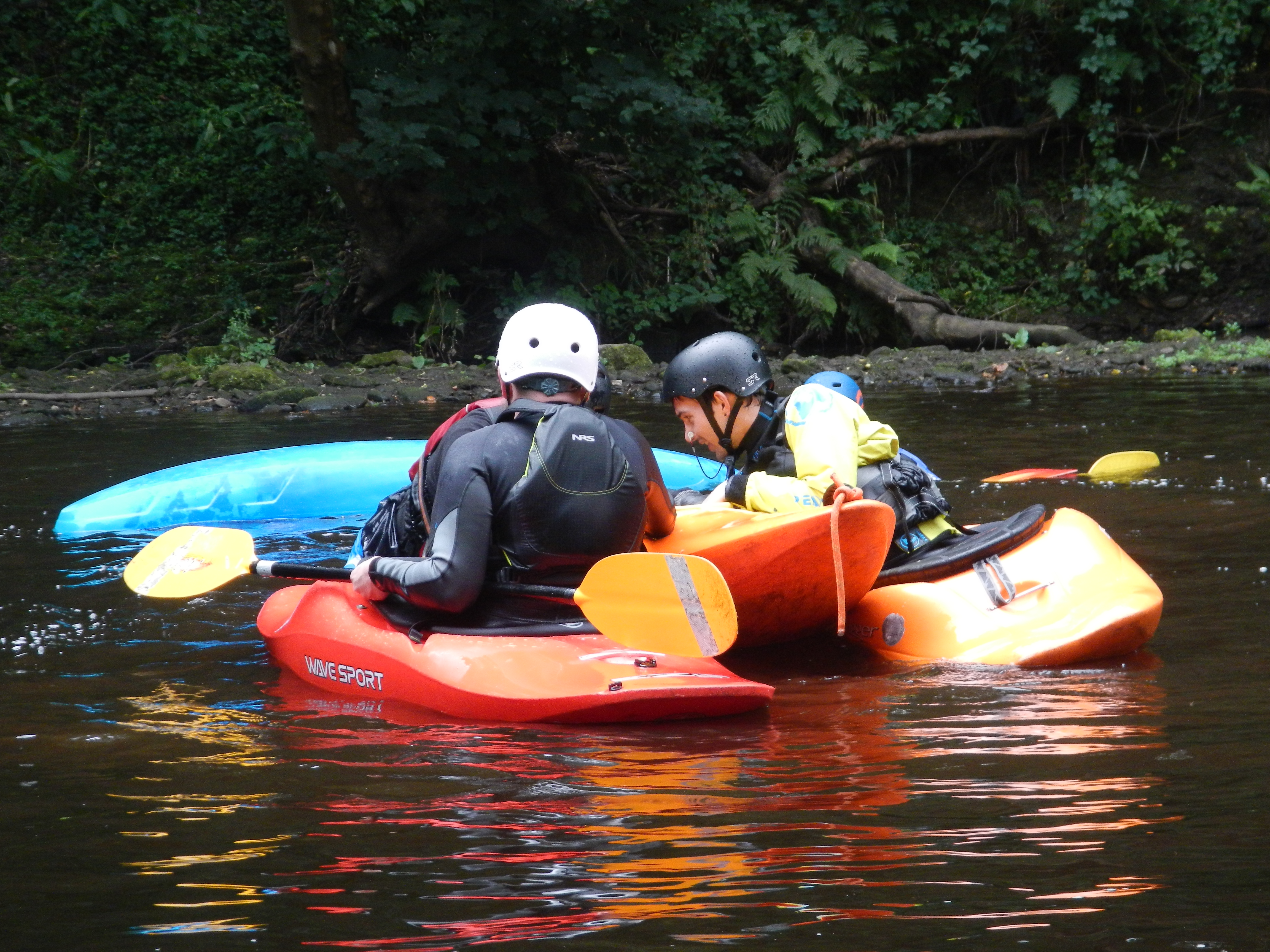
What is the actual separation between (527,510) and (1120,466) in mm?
4502

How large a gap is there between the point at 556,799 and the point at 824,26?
44.9 ft

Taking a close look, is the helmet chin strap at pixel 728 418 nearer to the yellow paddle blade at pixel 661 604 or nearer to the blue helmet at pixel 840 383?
the blue helmet at pixel 840 383

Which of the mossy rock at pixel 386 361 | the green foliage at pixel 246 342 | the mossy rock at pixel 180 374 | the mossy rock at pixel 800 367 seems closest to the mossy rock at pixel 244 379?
the mossy rock at pixel 180 374

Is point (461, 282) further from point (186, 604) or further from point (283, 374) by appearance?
point (186, 604)

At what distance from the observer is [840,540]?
3.59 meters

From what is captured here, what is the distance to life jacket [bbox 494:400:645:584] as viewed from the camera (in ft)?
10.6

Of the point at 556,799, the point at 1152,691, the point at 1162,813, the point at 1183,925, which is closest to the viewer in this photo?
the point at 1183,925

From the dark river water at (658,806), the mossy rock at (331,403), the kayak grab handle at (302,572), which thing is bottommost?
the dark river water at (658,806)

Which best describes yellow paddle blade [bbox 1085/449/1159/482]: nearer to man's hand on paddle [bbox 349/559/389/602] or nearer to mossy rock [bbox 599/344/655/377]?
man's hand on paddle [bbox 349/559/389/602]

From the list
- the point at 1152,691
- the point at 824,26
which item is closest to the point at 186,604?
the point at 1152,691

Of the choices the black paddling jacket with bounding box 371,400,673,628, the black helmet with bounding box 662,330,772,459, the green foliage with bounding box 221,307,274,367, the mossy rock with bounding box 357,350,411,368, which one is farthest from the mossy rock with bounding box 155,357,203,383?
the black paddling jacket with bounding box 371,400,673,628

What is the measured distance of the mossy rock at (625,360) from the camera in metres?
12.5

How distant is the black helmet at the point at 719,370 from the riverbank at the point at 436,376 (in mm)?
6933

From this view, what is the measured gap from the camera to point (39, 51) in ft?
52.7
